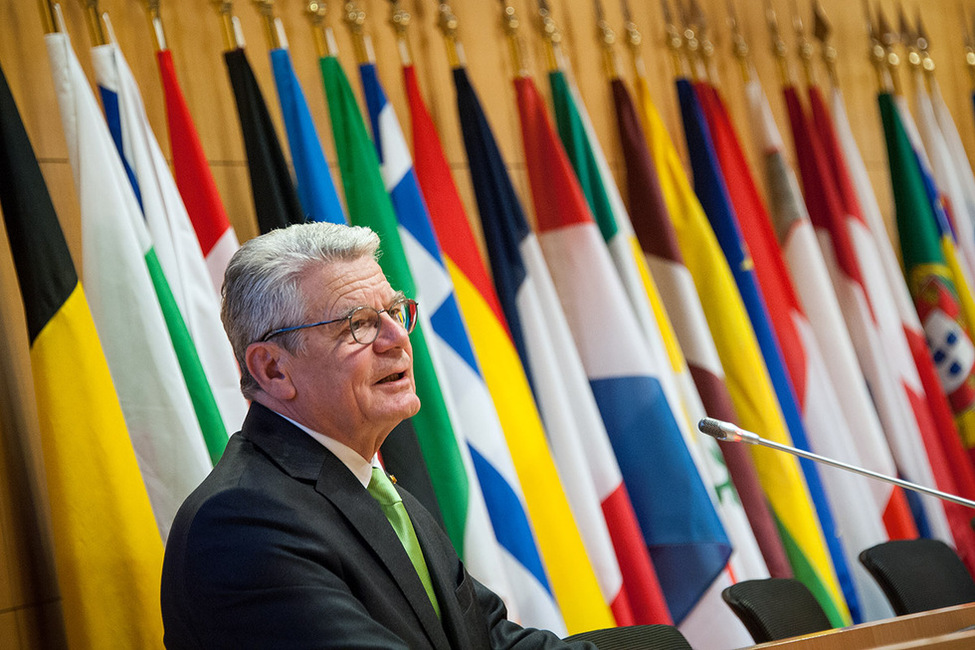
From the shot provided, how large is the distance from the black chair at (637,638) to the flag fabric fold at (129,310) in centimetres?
99

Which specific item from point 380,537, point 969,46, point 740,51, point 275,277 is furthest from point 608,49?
point 380,537

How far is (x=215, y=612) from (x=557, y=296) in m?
2.07

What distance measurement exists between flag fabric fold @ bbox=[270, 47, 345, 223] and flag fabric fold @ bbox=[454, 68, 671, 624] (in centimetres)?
53

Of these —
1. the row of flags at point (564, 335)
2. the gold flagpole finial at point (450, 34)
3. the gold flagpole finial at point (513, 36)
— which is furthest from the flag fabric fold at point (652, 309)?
the gold flagpole finial at point (450, 34)

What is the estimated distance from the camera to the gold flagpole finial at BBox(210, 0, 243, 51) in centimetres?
318

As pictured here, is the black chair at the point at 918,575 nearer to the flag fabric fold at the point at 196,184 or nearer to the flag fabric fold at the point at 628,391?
the flag fabric fold at the point at 628,391

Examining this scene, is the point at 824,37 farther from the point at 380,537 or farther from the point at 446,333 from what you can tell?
the point at 380,537

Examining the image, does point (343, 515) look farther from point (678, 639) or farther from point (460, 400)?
point (460, 400)

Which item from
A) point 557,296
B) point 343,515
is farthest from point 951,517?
point 343,515

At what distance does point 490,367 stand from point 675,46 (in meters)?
1.87

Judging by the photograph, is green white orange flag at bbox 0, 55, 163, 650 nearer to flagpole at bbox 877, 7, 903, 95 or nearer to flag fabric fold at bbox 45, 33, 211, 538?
flag fabric fold at bbox 45, 33, 211, 538

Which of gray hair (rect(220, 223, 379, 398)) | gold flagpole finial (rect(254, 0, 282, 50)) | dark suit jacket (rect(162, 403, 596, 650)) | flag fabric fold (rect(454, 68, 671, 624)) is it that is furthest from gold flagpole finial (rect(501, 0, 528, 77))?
dark suit jacket (rect(162, 403, 596, 650))

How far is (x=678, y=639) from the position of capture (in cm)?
248

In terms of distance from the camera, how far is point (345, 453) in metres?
2.04
